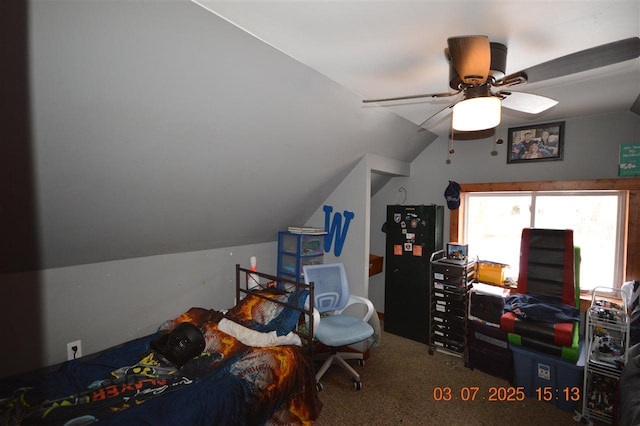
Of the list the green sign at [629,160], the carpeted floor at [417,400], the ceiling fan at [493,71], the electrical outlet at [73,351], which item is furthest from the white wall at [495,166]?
the electrical outlet at [73,351]

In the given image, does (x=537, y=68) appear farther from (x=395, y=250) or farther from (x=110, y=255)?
(x=110, y=255)

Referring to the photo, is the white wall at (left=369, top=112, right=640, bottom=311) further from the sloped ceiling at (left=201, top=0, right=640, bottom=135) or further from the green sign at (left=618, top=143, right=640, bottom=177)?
the sloped ceiling at (left=201, top=0, right=640, bottom=135)

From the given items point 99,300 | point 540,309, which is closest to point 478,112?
point 540,309

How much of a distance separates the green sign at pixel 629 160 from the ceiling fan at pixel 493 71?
1764 mm

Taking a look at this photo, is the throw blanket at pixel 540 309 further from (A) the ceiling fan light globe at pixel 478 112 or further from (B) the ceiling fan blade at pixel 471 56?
(B) the ceiling fan blade at pixel 471 56

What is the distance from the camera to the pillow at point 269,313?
2531mm

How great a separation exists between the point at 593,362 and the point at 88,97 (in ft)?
12.4

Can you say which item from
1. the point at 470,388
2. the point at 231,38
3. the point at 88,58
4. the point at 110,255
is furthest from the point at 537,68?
the point at 110,255

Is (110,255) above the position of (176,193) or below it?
below

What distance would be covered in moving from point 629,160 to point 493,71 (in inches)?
90.3

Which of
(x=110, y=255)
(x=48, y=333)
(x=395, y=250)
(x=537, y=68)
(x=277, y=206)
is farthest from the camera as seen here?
(x=395, y=250)

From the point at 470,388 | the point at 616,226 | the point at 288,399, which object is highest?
the point at 616,226

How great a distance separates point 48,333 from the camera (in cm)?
231

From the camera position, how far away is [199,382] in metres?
1.92
